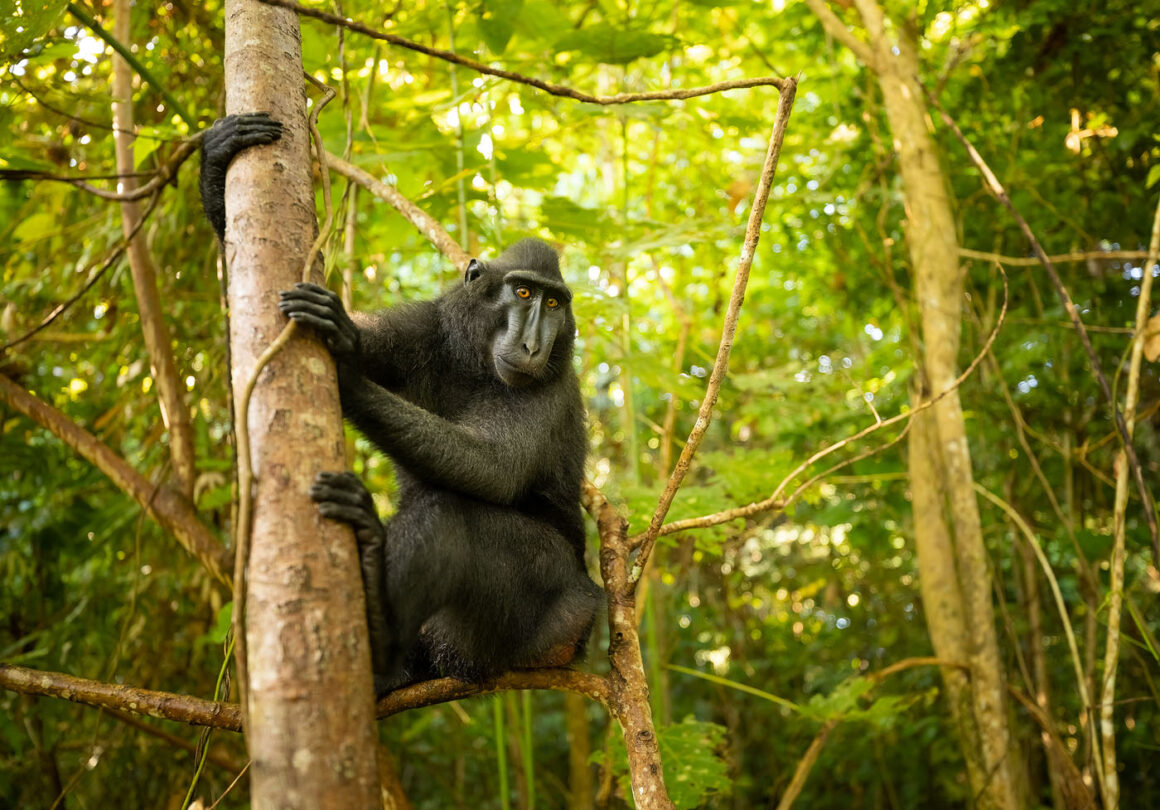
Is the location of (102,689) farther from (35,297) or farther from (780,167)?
(780,167)

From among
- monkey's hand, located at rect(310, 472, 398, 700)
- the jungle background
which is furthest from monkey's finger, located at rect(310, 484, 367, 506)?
the jungle background

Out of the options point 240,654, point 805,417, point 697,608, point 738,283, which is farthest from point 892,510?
point 240,654

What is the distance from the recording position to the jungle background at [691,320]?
5.46 metres

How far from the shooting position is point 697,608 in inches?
446

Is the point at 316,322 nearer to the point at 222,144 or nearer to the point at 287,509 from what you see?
the point at 287,509

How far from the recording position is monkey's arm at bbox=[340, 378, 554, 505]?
3.53 meters

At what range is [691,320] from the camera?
25.3 ft

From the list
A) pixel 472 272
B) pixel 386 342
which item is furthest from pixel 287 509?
pixel 472 272

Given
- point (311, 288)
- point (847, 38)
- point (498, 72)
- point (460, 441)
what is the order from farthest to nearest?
point (847, 38) < point (460, 441) < point (498, 72) < point (311, 288)

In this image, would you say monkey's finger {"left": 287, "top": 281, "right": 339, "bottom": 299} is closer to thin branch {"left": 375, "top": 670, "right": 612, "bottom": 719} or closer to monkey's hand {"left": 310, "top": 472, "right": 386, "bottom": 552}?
monkey's hand {"left": 310, "top": 472, "right": 386, "bottom": 552}

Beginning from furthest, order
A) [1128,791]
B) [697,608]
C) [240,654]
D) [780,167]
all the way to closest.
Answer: [697,608]
[1128,791]
[780,167]
[240,654]

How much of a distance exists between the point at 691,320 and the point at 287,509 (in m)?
5.92

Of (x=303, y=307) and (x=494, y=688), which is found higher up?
(x=303, y=307)

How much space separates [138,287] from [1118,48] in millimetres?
7603
